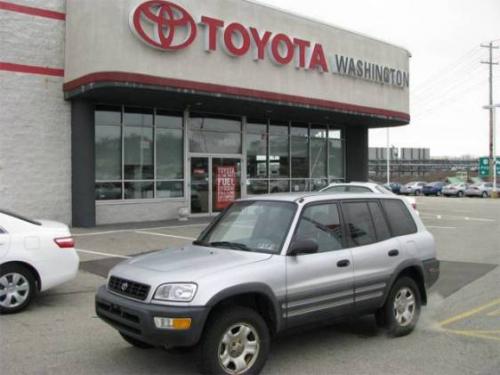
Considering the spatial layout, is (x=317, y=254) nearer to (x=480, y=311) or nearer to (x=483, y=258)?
(x=480, y=311)

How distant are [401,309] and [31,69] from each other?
43.1 feet

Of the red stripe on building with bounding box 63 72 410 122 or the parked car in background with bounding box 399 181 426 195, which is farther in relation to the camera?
the parked car in background with bounding box 399 181 426 195

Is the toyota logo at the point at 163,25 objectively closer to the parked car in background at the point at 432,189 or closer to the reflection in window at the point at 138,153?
the reflection in window at the point at 138,153

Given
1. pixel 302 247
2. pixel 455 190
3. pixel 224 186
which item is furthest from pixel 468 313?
pixel 455 190

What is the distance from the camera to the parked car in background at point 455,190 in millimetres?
47062

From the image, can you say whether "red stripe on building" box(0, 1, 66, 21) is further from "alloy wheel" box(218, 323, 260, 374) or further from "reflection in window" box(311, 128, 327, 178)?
"alloy wheel" box(218, 323, 260, 374)

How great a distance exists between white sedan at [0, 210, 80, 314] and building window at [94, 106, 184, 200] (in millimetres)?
9743

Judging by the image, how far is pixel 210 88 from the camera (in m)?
16.0

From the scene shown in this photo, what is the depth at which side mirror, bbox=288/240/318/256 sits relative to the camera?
4852 millimetres

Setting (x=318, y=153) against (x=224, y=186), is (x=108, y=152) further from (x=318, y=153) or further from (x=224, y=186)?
(x=318, y=153)

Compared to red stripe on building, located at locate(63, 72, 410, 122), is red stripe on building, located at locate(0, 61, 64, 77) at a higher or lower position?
higher

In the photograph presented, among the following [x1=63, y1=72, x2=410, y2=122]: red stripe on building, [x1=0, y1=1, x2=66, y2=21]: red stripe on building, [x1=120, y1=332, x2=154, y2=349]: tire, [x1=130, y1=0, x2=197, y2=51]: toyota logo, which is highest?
[x1=0, y1=1, x2=66, y2=21]: red stripe on building

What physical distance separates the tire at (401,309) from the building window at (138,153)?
40.6 ft

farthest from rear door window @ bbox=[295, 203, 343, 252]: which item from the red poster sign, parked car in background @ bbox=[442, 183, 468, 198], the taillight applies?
parked car in background @ bbox=[442, 183, 468, 198]
